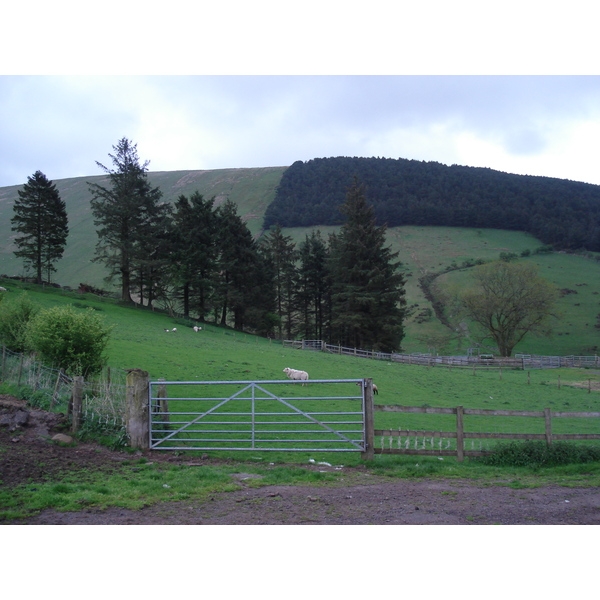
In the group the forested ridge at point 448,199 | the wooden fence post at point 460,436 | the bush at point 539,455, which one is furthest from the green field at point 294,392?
the forested ridge at point 448,199

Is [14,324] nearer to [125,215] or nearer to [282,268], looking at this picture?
[125,215]

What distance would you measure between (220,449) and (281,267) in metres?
57.7

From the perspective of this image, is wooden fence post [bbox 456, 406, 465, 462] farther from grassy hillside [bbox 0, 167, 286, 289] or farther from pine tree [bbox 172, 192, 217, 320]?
grassy hillside [bbox 0, 167, 286, 289]

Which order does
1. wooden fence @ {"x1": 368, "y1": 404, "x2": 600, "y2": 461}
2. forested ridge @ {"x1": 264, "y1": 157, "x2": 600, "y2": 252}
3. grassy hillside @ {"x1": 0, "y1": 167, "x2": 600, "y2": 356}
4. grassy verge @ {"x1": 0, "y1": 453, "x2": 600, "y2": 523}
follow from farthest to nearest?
forested ridge @ {"x1": 264, "y1": 157, "x2": 600, "y2": 252}, grassy hillside @ {"x1": 0, "y1": 167, "x2": 600, "y2": 356}, wooden fence @ {"x1": 368, "y1": 404, "x2": 600, "y2": 461}, grassy verge @ {"x1": 0, "y1": 453, "x2": 600, "y2": 523}

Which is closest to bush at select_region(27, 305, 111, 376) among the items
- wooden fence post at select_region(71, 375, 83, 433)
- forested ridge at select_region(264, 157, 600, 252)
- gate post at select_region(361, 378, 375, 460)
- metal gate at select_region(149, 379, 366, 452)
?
metal gate at select_region(149, 379, 366, 452)

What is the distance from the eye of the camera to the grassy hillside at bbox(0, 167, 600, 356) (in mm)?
71312

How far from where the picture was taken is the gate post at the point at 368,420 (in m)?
9.77

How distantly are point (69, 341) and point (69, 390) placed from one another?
1.99 metres

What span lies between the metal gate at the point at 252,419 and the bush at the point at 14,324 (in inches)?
247

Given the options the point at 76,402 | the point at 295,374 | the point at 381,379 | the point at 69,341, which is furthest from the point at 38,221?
the point at 76,402

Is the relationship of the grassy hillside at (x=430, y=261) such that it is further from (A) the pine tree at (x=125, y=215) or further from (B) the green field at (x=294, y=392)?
(A) the pine tree at (x=125, y=215)

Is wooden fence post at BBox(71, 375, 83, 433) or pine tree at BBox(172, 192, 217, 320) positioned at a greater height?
pine tree at BBox(172, 192, 217, 320)

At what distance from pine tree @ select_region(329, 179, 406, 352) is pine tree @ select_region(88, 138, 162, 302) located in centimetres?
2267


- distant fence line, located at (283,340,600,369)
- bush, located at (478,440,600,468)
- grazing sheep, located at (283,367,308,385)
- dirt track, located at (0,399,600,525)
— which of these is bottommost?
distant fence line, located at (283,340,600,369)
